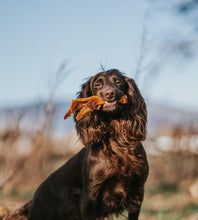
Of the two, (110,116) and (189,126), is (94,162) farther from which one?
(189,126)

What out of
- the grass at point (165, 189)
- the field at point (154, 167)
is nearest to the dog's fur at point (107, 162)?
the field at point (154, 167)

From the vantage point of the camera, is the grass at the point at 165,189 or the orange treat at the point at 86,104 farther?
the grass at the point at 165,189

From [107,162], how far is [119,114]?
0.48 metres

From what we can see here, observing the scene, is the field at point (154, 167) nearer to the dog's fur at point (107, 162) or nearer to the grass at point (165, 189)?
the grass at point (165, 189)

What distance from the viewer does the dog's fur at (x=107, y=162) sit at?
3.06 meters

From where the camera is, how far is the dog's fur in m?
3.06

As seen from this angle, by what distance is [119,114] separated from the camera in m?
3.18

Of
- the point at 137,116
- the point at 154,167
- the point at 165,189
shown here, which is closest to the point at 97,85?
the point at 137,116

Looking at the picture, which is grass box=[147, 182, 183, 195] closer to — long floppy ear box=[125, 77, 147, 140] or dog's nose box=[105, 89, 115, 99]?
long floppy ear box=[125, 77, 147, 140]

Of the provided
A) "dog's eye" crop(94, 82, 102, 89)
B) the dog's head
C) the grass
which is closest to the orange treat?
the dog's head

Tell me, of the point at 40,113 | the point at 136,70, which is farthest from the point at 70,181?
the point at 40,113

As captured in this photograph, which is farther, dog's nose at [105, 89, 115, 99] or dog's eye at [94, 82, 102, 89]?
dog's eye at [94, 82, 102, 89]

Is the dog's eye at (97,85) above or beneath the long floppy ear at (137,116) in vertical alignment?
above

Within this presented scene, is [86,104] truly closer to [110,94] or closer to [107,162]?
[110,94]
